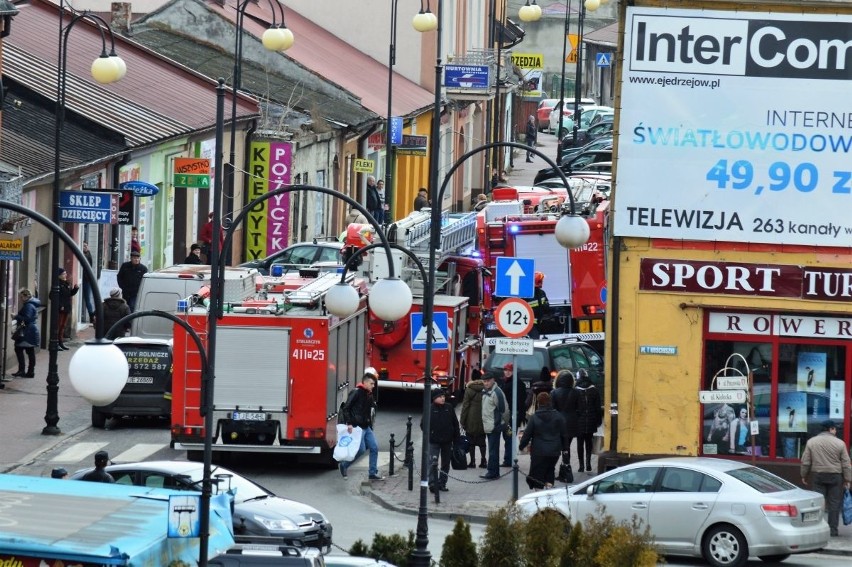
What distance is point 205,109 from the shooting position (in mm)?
44312

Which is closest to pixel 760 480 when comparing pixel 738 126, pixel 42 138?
pixel 738 126

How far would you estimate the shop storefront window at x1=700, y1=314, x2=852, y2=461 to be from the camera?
81.0 feet

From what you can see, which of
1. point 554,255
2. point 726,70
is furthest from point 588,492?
point 554,255

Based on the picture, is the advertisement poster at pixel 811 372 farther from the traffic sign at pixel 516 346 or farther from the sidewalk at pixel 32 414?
the sidewalk at pixel 32 414

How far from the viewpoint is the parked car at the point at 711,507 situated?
2052 centimetres

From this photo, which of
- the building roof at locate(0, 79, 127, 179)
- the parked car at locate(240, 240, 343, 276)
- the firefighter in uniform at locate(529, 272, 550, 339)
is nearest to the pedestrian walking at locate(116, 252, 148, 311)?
the building roof at locate(0, 79, 127, 179)

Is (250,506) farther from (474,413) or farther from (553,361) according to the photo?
(553,361)

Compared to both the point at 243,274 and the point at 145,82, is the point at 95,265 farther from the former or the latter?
the point at 243,274

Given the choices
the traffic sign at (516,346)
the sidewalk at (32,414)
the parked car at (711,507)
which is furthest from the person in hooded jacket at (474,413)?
the sidewalk at (32,414)

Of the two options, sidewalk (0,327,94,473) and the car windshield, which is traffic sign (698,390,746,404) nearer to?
the car windshield

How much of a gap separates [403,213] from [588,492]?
3994 centimetres

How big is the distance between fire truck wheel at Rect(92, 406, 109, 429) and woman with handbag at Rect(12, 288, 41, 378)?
3432 mm

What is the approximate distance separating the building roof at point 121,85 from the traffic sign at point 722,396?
1733cm

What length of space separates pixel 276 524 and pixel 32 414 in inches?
408
